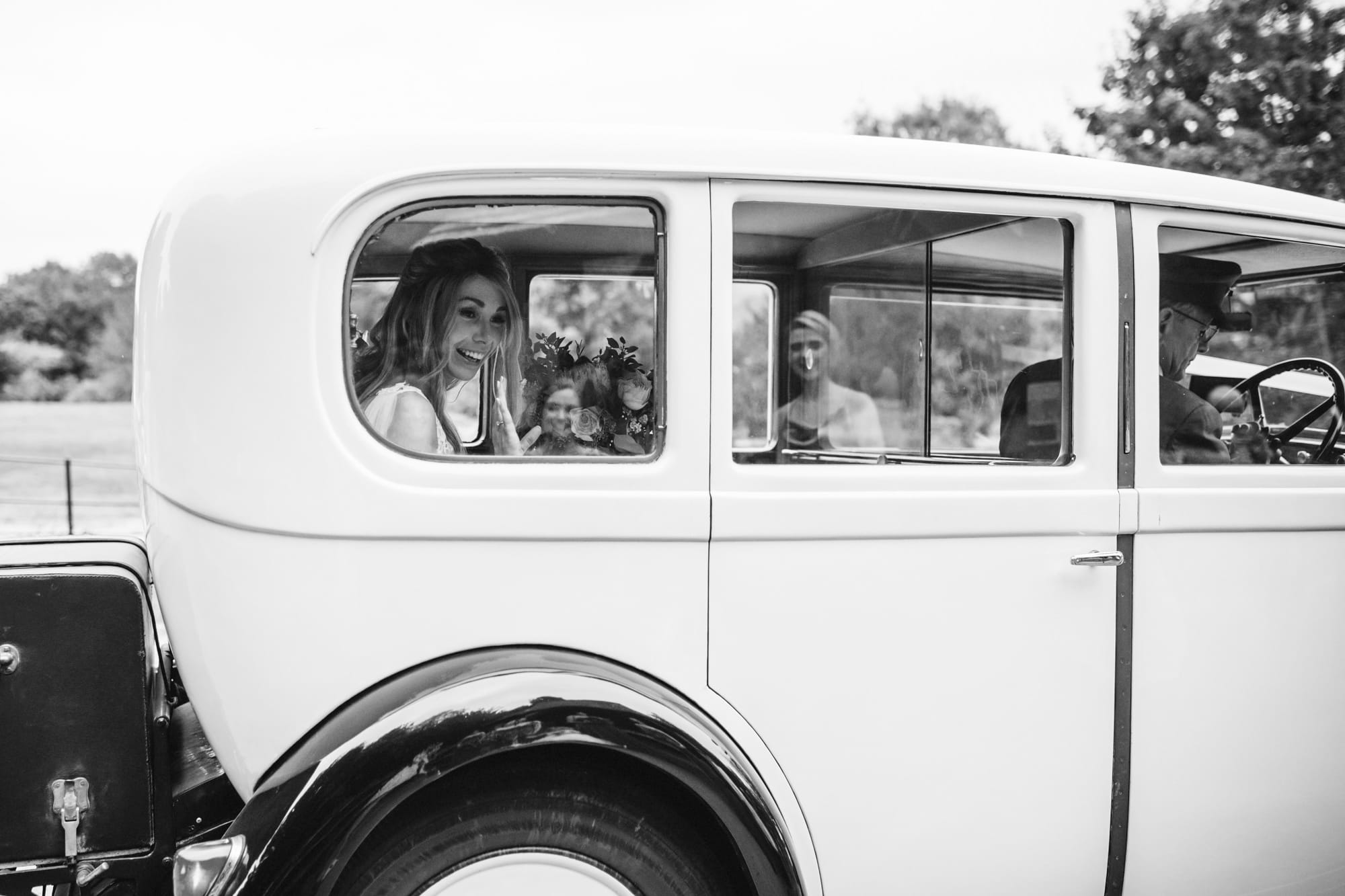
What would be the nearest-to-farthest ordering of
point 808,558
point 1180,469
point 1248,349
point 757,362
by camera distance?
point 808,558
point 1180,469
point 1248,349
point 757,362

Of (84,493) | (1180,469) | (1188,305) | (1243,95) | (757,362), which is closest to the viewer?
(1180,469)

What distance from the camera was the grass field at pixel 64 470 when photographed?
11.8 m

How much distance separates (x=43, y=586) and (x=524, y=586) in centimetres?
86

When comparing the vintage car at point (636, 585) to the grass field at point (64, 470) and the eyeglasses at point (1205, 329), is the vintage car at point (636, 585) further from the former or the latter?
the grass field at point (64, 470)

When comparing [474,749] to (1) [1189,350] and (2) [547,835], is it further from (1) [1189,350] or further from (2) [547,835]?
(1) [1189,350]

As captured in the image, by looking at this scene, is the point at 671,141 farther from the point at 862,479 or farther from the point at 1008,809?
the point at 1008,809

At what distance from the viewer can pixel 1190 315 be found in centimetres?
236

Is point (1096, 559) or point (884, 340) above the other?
point (884, 340)

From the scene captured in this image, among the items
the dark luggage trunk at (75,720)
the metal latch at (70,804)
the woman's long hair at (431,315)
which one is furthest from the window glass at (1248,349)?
the metal latch at (70,804)

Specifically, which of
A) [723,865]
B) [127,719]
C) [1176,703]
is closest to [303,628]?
[127,719]

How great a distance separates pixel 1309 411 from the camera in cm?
268

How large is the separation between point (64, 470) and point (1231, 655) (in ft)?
55.1

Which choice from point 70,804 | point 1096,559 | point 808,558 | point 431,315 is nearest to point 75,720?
point 70,804

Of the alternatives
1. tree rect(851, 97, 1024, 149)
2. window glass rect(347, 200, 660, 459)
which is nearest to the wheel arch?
window glass rect(347, 200, 660, 459)
